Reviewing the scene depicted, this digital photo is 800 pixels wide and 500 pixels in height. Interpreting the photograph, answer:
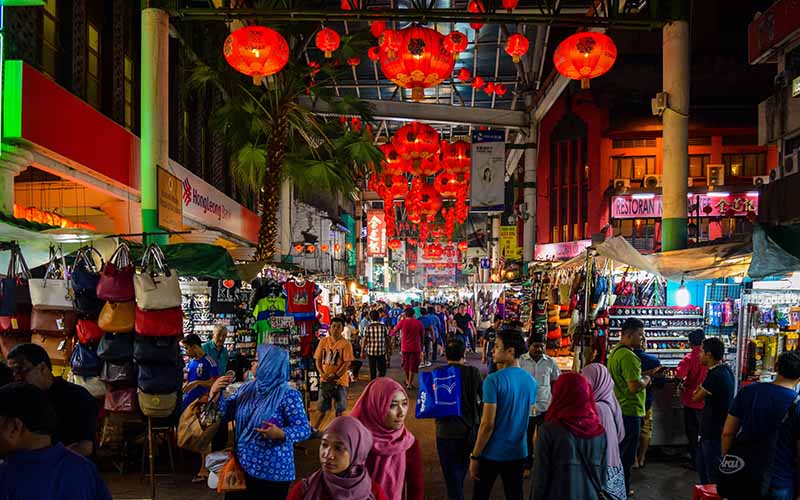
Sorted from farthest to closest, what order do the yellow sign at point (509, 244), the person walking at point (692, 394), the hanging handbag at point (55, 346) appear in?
the yellow sign at point (509, 244) < the person walking at point (692, 394) < the hanging handbag at point (55, 346)

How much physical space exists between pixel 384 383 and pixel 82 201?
37.6 feet

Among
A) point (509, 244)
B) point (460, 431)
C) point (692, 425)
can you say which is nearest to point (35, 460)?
point (460, 431)

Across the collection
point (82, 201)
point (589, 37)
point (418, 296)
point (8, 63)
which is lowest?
point (418, 296)

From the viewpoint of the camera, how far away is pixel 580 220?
1014 inches

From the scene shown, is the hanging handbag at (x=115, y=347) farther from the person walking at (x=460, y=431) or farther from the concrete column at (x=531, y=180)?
the concrete column at (x=531, y=180)

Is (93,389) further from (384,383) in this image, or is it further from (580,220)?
(580,220)

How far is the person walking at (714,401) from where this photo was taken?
6383 millimetres

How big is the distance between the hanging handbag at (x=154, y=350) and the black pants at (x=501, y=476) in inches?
126

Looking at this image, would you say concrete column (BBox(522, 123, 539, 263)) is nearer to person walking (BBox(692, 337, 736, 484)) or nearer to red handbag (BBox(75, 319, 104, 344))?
person walking (BBox(692, 337, 736, 484))

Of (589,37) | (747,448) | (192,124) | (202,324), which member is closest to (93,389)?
(202,324)

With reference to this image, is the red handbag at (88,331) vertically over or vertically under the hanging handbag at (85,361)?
over

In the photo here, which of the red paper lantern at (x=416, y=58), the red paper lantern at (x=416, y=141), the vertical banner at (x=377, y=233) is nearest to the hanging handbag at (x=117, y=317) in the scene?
the red paper lantern at (x=416, y=58)

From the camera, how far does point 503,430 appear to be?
5.14 meters

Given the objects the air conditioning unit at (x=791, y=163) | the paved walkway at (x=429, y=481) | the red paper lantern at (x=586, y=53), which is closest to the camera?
the paved walkway at (x=429, y=481)
